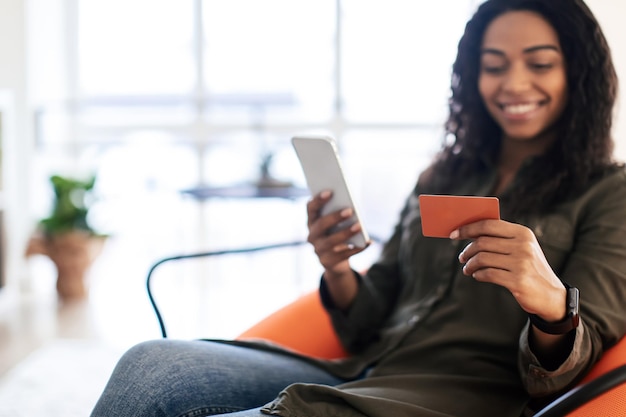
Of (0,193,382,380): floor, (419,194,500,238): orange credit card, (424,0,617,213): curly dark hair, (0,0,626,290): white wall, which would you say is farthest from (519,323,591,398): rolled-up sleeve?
(0,0,626,290): white wall

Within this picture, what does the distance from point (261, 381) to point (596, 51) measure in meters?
0.93

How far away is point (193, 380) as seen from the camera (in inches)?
54.1

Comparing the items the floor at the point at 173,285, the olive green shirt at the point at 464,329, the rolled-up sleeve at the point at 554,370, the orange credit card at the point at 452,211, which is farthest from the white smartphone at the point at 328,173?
the floor at the point at 173,285

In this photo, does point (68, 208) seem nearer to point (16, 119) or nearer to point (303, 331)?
point (16, 119)

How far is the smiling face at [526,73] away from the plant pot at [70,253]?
275cm

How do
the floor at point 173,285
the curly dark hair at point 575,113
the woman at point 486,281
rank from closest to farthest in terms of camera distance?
the woman at point 486,281, the curly dark hair at point 575,113, the floor at point 173,285

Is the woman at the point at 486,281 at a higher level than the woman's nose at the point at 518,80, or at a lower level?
lower

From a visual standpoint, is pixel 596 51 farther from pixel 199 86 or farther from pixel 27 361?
pixel 199 86

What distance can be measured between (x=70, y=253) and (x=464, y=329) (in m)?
2.83

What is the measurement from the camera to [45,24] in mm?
4547

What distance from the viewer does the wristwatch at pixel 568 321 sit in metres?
1.19

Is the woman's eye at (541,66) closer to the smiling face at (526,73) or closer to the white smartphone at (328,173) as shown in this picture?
the smiling face at (526,73)

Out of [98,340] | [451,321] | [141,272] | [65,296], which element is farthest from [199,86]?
[451,321]

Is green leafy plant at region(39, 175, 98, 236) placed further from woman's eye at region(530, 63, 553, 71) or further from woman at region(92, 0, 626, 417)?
woman's eye at region(530, 63, 553, 71)
